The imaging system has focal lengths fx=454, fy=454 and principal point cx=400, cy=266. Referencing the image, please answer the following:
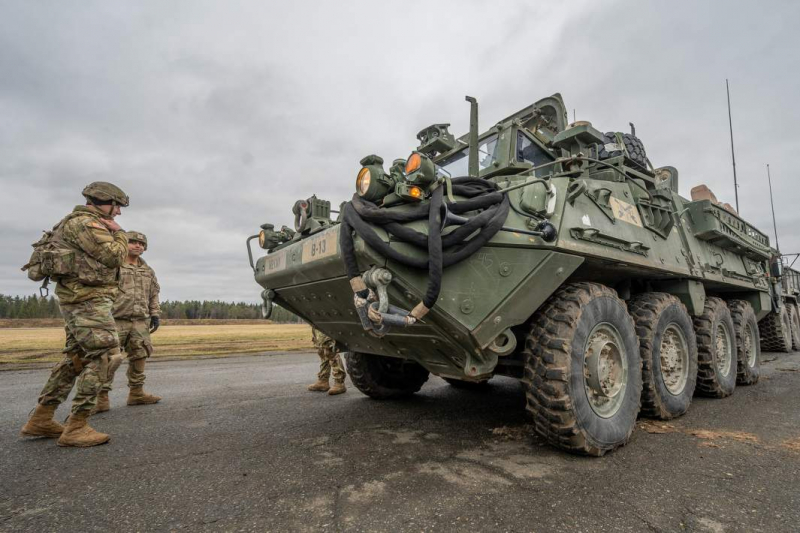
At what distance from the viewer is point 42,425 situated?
11.6 ft

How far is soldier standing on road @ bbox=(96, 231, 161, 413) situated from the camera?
502 centimetres

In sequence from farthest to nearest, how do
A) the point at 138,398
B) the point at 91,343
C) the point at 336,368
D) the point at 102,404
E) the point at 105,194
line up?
the point at 336,368 → the point at 138,398 → the point at 102,404 → the point at 105,194 → the point at 91,343

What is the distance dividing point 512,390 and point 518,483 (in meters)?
3.31

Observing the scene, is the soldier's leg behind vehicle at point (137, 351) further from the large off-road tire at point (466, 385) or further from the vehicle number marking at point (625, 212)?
the vehicle number marking at point (625, 212)

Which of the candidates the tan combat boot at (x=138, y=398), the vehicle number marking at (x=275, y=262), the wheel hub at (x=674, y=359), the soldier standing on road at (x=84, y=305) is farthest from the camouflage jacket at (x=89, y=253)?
the wheel hub at (x=674, y=359)

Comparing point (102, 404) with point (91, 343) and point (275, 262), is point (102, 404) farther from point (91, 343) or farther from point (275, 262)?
point (275, 262)

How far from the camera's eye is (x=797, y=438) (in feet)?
11.3

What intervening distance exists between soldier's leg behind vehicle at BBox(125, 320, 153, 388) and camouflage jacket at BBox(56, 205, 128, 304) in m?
1.74

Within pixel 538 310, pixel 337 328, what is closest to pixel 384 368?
pixel 337 328

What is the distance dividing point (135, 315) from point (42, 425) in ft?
5.99

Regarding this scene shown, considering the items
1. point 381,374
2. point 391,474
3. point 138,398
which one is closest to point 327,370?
point 381,374

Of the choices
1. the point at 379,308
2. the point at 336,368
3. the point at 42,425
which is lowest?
the point at 42,425

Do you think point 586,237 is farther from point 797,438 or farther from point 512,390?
point 512,390

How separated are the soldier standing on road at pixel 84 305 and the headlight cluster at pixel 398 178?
212 centimetres
